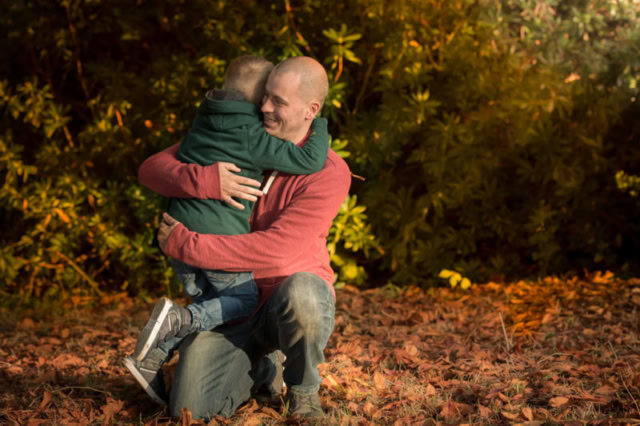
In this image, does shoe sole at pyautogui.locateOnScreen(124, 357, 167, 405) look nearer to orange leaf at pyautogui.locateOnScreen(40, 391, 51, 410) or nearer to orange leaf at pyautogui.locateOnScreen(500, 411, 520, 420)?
orange leaf at pyautogui.locateOnScreen(40, 391, 51, 410)

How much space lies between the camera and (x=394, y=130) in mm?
4945

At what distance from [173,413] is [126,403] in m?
0.35

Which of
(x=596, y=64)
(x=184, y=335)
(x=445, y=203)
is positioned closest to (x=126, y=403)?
(x=184, y=335)

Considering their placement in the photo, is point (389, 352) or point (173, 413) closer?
point (173, 413)

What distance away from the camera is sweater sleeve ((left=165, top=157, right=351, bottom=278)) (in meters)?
2.62

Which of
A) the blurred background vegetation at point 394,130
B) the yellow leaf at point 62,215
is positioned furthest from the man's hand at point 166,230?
the yellow leaf at point 62,215

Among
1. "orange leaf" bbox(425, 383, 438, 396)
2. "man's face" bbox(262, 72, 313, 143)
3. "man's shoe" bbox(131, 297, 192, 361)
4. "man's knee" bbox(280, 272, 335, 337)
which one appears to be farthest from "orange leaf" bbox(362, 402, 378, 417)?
"man's face" bbox(262, 72, 313, 143)

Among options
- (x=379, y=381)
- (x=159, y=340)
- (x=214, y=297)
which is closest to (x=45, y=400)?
(x=159, y=340)

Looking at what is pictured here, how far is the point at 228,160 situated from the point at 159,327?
68cm

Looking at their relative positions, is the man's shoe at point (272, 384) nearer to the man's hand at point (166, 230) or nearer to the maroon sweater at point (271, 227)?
the maroon sweater at point (271, 227)

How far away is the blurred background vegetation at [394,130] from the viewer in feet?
16.1

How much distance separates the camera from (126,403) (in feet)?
9.65

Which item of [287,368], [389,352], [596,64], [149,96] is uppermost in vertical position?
[596,64]

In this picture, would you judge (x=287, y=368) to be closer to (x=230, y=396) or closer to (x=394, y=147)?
(x=230, y=396)
